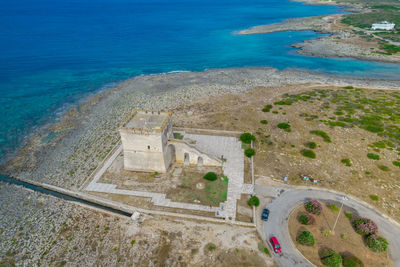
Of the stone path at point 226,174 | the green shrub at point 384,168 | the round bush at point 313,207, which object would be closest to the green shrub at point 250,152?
the stone path at point 226,174

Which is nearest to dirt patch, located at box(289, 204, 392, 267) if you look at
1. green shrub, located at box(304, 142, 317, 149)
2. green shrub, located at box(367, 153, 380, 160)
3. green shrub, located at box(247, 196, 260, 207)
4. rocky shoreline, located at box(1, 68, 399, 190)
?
green shrub, located at box(247, 196, 260, 207)

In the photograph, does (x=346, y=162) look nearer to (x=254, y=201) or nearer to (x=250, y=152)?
(x=250, y=152)

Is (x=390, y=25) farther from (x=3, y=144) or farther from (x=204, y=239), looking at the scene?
(x=3, y=144)

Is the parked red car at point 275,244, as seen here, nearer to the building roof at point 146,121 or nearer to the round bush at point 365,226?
the round bush at point 365,226

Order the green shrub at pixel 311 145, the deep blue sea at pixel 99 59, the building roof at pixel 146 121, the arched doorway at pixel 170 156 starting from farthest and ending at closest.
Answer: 1. the deep blue sea at pixel 99 59
2. the green shrub at pixel 311 145
3. the arched doorway at pixel 170 156
4. the building roof at pixel 146 121

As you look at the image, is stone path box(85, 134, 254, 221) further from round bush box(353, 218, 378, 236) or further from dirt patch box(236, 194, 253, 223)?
round bush box(353, 218, 378, 236)

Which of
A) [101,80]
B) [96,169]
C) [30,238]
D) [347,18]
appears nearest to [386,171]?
[96,169]
